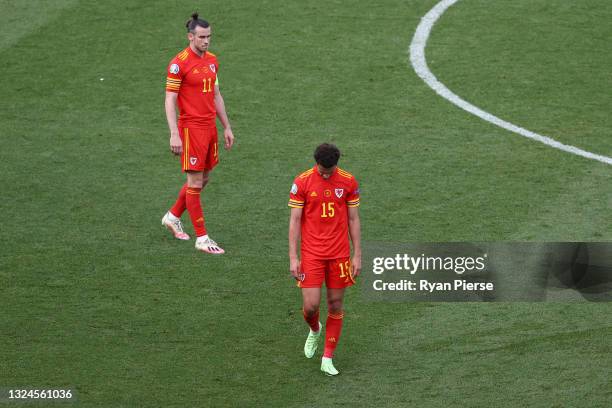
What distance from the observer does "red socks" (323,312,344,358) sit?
383 inches

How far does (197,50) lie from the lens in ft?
38.8

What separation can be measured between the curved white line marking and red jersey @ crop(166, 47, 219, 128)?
4620 millimetres

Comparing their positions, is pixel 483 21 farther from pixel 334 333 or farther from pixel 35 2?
pixel 334 333

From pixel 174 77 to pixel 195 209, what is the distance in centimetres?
139

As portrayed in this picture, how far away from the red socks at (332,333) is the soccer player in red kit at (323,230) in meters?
0.12

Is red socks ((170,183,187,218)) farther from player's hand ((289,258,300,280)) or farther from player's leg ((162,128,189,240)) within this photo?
player's hand ((289,258,300,280))

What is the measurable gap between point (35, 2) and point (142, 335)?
971 cm

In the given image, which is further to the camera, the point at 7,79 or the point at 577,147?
the point at 7,79

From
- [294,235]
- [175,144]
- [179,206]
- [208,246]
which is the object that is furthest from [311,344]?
[179,206]

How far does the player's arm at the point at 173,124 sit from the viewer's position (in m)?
11.6

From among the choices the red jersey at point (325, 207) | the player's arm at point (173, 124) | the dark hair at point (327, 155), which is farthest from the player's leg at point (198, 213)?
the dark hair at point (327, 155)

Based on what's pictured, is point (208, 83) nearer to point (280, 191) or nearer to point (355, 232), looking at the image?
point (280, 191)

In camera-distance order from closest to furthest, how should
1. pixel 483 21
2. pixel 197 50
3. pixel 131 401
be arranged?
1. pixel 131 401
2. pixel 197 50
3. pixel 483 21

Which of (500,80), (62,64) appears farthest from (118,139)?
(500,80)
